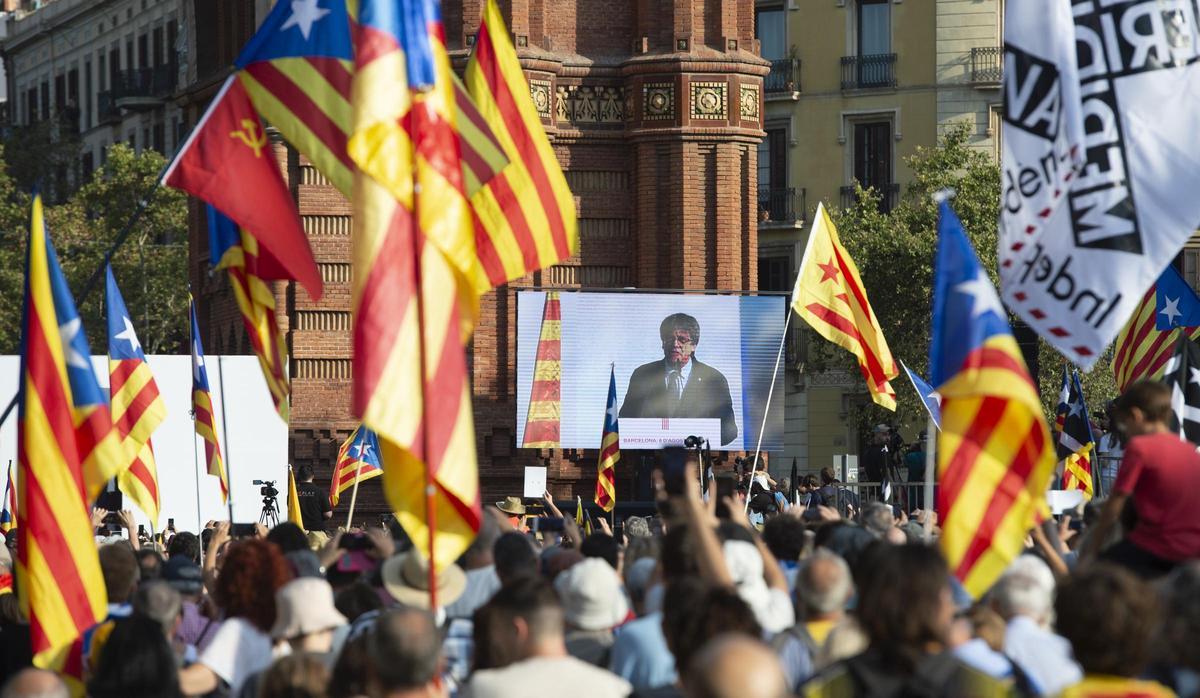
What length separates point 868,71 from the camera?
5947 cm

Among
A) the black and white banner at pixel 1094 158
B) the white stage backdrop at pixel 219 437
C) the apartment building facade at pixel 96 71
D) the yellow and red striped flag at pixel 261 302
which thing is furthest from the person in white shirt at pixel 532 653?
the apartment building facade at pixel 96 71

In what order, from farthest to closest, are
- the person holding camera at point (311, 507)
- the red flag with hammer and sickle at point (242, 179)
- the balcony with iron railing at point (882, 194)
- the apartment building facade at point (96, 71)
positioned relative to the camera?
the apartment building facade at point (96, 71) → the balcony with iron railing at point (882, 194) → the person holding camera at point (311, 507) → the red flag with hammer and sickle at point (242, 179)

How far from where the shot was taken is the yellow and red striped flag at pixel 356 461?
93.4 feet

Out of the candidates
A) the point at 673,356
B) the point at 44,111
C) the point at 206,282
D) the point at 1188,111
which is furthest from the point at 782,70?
the point at 1188,111

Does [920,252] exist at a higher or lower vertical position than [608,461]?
higher

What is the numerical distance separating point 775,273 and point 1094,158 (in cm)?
4668

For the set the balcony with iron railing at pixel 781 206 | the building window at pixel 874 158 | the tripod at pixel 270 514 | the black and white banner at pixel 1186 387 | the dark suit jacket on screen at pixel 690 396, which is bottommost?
the tripod at pixel 270 514

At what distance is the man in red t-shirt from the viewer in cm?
1048

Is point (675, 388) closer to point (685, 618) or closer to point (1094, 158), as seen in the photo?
point (1094, 158)

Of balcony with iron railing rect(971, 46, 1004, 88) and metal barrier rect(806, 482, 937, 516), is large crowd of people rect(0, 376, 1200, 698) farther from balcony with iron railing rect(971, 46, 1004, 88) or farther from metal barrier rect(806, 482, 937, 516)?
balcony with iron railing rect(971, 46, 1004, 88)

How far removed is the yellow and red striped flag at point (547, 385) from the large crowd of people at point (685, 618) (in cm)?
2108

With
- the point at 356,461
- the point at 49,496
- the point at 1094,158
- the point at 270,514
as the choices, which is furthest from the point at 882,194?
the point at 49,496

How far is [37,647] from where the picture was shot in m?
11.3

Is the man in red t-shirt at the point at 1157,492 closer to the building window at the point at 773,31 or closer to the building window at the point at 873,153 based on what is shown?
the building window at the point at 873,153
